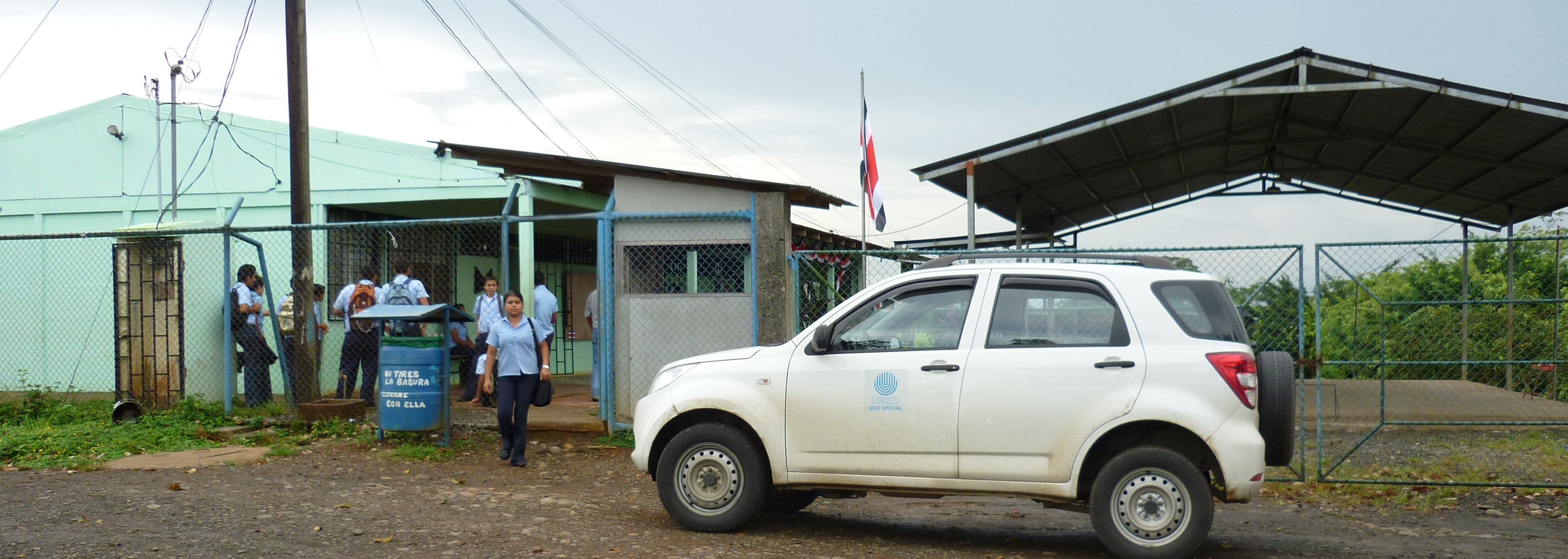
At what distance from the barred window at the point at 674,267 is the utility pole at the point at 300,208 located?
11.7 feet

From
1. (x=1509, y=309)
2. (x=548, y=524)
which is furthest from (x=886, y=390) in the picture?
(x=1509, y=309)

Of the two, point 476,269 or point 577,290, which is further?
point 577,290

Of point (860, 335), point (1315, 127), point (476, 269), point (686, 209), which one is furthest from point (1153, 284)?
point (476, 269)

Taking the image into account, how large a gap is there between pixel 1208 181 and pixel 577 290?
10931mm

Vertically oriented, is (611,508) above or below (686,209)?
below

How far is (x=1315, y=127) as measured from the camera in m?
14.5

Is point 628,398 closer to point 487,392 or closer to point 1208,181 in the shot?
point 487,392

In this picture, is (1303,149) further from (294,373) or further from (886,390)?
(294,373)

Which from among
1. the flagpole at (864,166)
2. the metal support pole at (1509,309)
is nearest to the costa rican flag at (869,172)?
the flagpole at (864,166)

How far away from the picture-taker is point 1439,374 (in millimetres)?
17844

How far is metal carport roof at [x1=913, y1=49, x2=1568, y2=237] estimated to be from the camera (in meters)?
12.0

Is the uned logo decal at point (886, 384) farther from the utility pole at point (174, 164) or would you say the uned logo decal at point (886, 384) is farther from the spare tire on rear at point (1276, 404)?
the utility pole at point (174, 164)

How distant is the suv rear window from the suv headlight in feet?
9.32

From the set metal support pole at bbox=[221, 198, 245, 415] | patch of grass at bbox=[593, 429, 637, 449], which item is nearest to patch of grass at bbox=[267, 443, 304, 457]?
metal support pole at bbox=[221, 198, 245, 415]
